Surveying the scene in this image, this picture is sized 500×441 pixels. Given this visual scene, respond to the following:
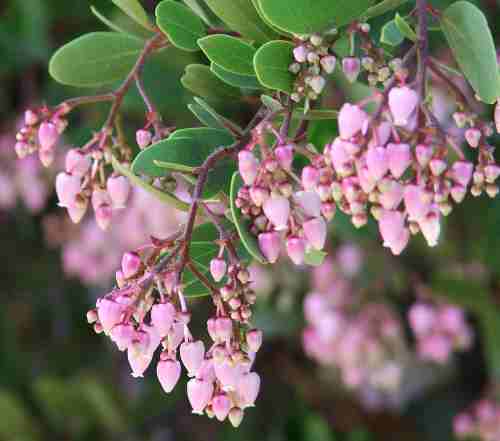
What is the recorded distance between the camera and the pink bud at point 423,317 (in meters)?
2.17

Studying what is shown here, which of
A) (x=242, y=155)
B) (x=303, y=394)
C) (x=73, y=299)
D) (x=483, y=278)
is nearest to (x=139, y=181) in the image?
(x=242, y=155)

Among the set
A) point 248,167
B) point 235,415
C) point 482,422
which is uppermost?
point 248,167

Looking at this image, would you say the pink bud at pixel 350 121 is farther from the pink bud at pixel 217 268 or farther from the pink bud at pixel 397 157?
the pink bud at pixel 217 268

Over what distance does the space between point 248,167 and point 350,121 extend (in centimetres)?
10

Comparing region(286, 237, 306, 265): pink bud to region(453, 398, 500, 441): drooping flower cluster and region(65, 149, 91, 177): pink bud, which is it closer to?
region(65, 149, 91, 177): pink bud

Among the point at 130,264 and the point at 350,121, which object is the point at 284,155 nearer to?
A: the point at 350,121

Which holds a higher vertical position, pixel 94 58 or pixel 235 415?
pixel 94 58

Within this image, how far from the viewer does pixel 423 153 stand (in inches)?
30.3

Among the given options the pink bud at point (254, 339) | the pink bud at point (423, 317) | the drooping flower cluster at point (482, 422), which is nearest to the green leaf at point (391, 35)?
the pink bud at point (254, 339)

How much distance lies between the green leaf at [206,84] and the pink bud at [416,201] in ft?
0.94

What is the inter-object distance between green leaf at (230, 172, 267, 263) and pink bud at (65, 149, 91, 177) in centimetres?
18

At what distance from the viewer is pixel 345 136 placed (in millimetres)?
779

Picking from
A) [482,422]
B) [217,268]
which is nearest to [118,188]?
[217,268]

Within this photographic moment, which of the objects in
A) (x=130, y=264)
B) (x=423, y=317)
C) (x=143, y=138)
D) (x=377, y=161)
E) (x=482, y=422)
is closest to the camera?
(x=377, y=161)
